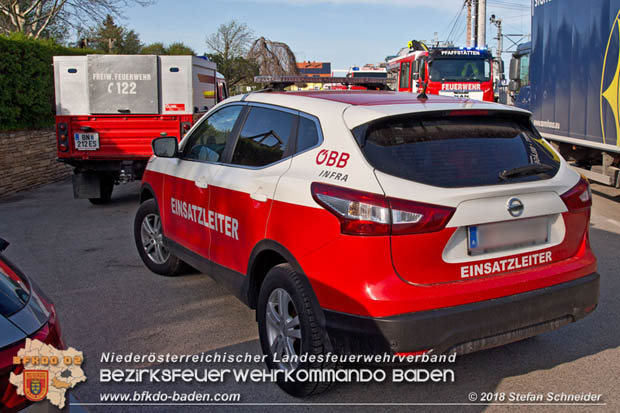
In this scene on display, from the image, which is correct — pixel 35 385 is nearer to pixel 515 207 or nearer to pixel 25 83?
pixel 515 207

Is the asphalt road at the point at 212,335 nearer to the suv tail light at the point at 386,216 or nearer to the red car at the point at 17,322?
the red car at the point at 17,322

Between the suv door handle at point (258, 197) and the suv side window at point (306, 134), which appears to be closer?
the suv side window at point (306, 134)

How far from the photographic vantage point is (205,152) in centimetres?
505

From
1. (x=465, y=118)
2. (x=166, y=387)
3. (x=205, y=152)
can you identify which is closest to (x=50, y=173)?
(x=205, y=152)

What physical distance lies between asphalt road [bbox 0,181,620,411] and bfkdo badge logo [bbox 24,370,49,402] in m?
0.54

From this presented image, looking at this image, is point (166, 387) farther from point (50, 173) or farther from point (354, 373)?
point (50, 173)

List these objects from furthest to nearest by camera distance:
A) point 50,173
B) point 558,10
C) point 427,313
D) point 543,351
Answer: point 50,173 → point 558,10 → point 543,351 → point 427,313

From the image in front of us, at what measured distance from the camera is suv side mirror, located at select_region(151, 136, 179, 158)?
17.8 feet

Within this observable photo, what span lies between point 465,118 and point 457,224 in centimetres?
78

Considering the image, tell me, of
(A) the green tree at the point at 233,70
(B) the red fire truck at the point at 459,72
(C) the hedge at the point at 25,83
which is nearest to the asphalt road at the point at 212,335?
(C) the hedge at the point at 25,83

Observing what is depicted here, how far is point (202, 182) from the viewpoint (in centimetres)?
482

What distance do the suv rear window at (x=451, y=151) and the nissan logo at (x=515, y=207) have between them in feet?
0.41

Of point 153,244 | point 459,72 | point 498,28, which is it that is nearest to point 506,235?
point 153,244

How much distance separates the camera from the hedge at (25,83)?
12.8 metres
